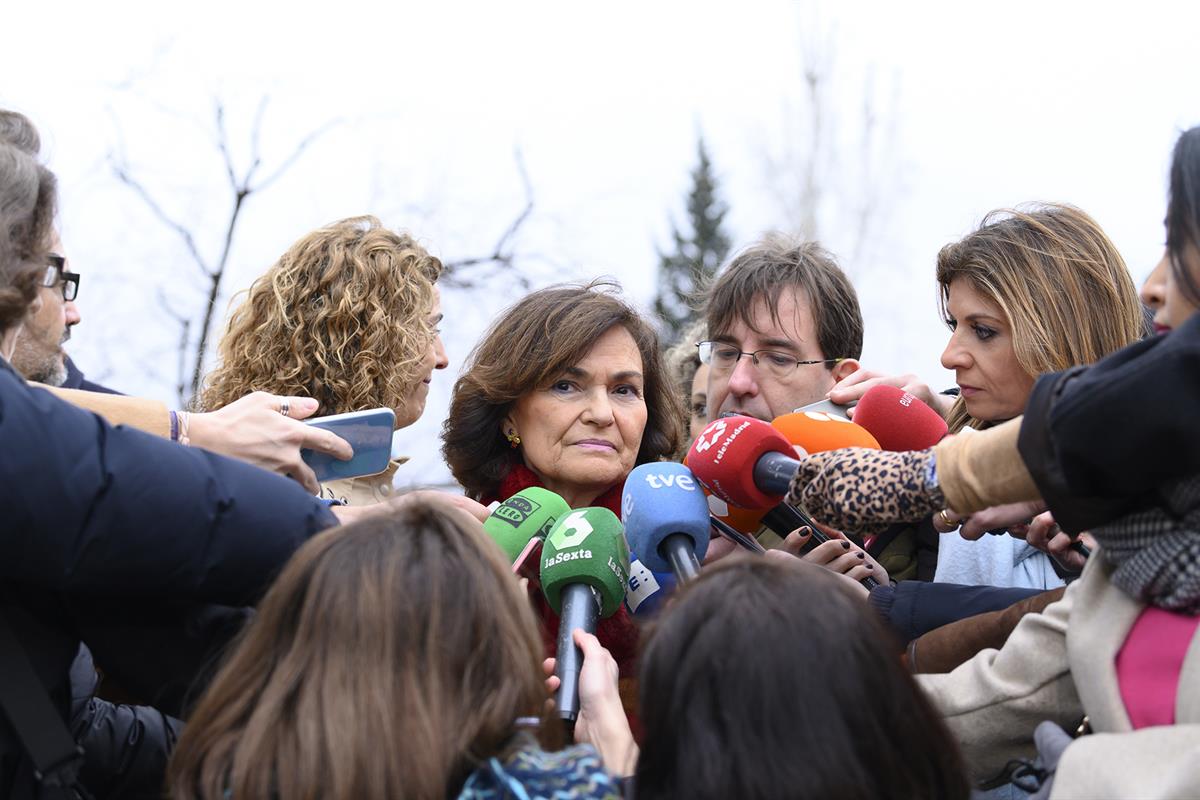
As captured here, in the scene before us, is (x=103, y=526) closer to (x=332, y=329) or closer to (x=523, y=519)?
(x=523, y=519)

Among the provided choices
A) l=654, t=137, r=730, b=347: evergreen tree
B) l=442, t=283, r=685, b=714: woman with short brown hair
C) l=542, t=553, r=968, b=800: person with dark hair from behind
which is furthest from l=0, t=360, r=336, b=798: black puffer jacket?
l=654, t=137, r=730, b=347: evergreen tree

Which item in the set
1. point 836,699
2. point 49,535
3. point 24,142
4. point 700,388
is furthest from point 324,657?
point 700,388

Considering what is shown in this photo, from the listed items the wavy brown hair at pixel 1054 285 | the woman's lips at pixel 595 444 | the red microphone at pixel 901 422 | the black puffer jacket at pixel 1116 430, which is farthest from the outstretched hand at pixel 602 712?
the wavy brown hair at pixel 1054 285

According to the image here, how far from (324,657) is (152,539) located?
1.11 feet

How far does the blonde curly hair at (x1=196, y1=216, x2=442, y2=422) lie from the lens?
337 cm

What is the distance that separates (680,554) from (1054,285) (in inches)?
55.5

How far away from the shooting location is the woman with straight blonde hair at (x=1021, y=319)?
308 centimetres

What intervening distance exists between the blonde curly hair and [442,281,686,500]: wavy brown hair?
198 mm

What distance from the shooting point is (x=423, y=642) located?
1741 mm

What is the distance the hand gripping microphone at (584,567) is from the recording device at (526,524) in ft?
0.41

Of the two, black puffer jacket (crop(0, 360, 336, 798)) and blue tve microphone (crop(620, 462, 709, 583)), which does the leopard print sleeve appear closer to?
blue tve microphone (crop(620, 462, 709, 583))

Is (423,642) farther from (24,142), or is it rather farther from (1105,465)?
(24,142)

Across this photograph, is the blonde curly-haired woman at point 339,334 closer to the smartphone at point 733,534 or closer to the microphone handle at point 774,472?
the smartphone at point 733,534

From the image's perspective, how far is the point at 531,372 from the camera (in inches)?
136
